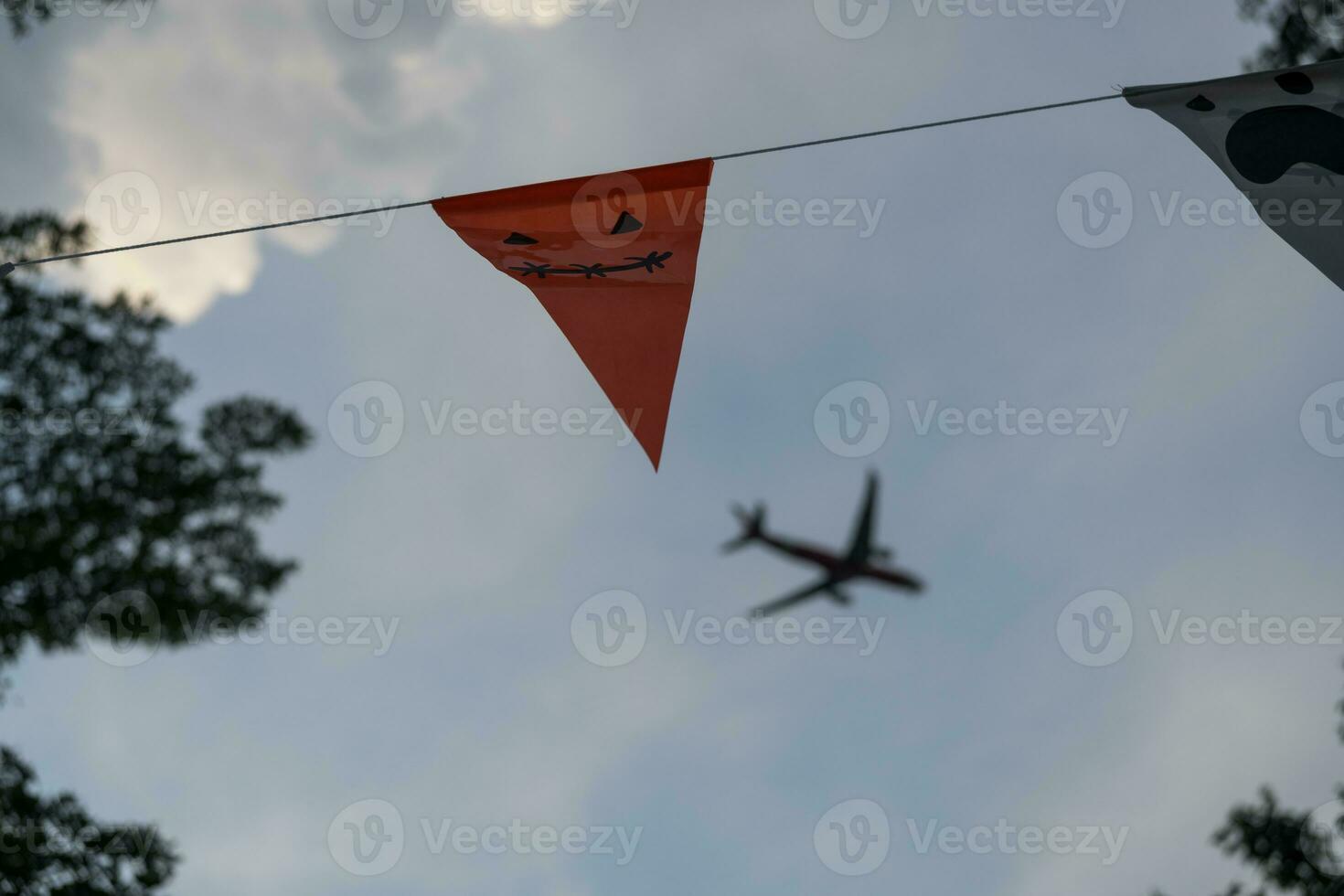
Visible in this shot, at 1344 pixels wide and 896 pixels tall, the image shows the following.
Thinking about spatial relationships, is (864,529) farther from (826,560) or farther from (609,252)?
(609,252)

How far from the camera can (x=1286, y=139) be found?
4.99 metres

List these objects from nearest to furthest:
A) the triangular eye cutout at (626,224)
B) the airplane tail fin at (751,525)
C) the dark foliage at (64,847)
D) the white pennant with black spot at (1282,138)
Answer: the white pennant with black spot at (1282,138) → the triangular eye cutout at (626,224) → the dark foliage at (64,847) → the airplane tail fin at (751,525)

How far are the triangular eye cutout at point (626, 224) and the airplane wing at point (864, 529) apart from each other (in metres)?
28.4

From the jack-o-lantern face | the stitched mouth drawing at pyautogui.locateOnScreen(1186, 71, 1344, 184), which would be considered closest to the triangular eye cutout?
the jack-o-lantern face

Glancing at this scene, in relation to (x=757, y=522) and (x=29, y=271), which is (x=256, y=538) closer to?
(x=29, y=271)

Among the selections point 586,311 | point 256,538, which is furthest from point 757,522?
point 586,311

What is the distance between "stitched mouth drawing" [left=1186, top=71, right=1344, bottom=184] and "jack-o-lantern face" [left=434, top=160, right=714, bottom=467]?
2.69 meters

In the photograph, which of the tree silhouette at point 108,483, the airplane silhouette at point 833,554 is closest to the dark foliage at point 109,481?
the tree silhouette at point 108,483

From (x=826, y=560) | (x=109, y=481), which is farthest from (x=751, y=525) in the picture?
(x=109, y=481)

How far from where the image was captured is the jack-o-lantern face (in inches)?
196

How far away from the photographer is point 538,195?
503cm

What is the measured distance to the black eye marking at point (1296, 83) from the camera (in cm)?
495
